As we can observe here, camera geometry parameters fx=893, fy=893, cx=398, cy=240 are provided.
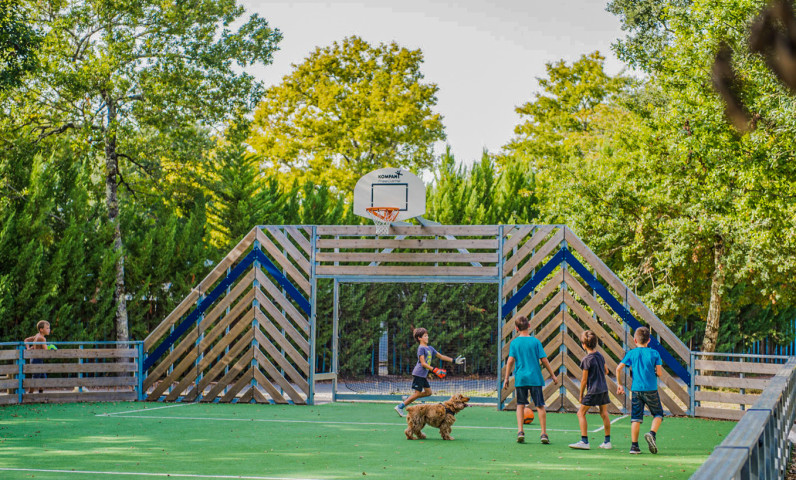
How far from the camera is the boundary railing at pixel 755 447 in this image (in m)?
3.45

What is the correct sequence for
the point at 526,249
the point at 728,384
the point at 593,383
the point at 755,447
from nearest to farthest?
the point at 755,447
the point at 593,383
the point at 728,384
the point at 526,249

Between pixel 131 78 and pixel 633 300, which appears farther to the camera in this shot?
pixel 131 78

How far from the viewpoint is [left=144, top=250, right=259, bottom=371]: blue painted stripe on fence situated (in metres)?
18.3

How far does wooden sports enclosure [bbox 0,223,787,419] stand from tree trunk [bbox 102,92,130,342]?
2.70m

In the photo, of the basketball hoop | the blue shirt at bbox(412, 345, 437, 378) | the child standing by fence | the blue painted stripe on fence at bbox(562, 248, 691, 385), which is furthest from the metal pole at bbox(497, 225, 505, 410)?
the child standing by fence

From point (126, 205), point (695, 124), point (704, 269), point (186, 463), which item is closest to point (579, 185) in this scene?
point (704, 269)

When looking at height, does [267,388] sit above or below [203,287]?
below

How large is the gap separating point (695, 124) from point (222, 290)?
9870mm

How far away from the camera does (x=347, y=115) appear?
35344 mm

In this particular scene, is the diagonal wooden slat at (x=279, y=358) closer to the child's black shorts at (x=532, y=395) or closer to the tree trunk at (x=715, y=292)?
the child's black shorts at (x=532, y=395)

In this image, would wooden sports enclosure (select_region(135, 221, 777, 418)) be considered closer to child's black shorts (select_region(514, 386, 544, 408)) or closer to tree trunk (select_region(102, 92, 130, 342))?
tree trunk (select_region(102, 92, 130, 342))

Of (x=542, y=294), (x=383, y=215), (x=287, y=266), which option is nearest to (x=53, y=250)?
(x=287, y=266)

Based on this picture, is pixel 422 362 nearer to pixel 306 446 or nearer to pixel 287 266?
pixel 306 446

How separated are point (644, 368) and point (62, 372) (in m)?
12.2
